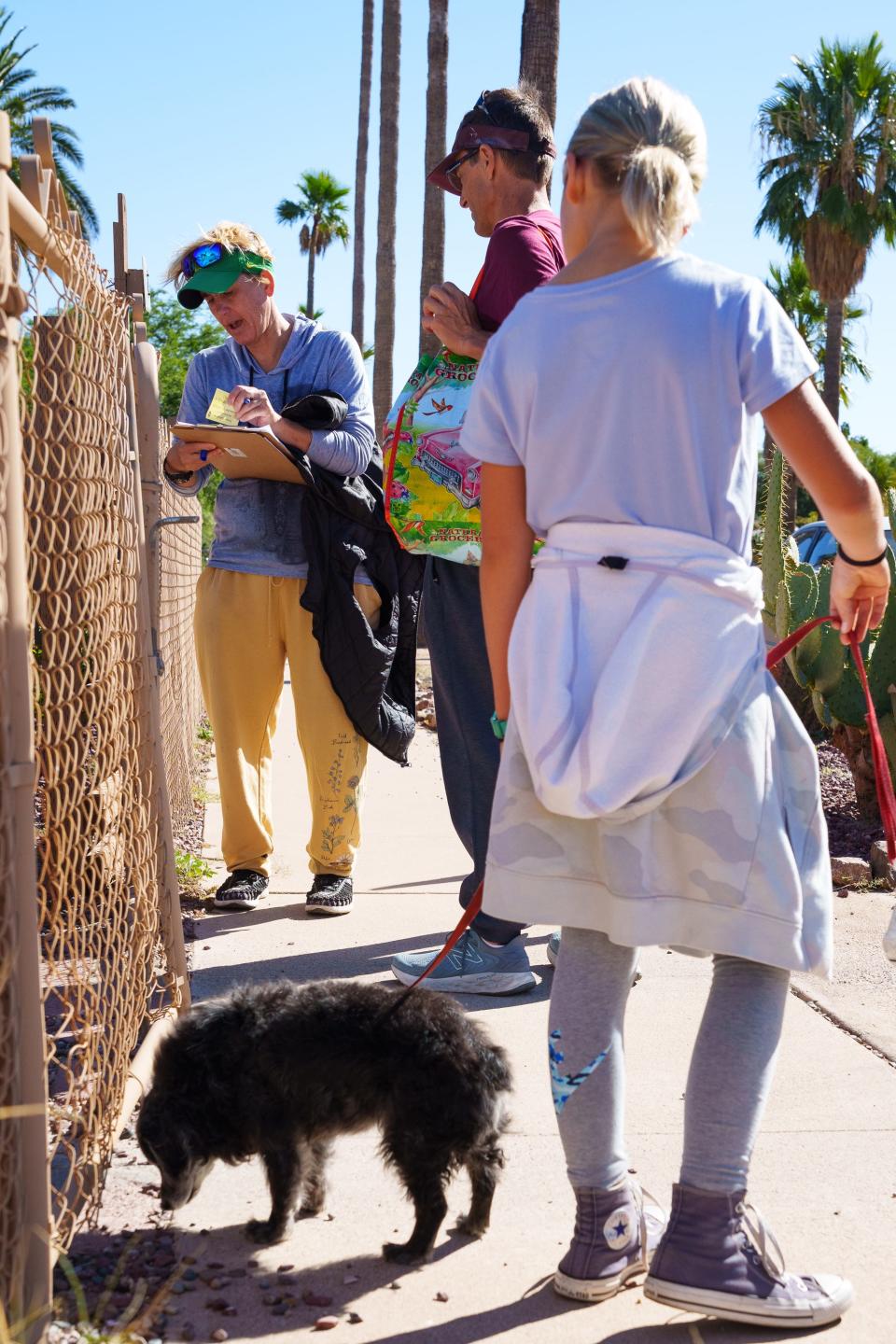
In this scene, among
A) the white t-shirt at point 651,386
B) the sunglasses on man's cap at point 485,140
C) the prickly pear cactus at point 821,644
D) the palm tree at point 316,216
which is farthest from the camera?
the palm tree at point 316,216

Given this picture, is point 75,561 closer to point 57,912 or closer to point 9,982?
point 57,912

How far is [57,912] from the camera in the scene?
262cm

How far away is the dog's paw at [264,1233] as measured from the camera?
9.12 feet

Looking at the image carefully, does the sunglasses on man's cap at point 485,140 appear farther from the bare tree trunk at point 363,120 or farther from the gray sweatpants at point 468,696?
the bare tree trunk at point 363,120

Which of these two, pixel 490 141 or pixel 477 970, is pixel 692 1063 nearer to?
pixel 477 970

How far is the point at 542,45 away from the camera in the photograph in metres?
9.59

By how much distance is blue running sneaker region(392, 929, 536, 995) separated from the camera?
418 cm

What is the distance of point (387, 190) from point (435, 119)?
17.9 ft

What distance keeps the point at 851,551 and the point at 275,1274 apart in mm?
1723

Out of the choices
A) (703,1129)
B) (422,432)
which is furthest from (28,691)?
(422,432)

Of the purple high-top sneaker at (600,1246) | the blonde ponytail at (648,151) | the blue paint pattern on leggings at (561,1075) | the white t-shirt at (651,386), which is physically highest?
the blonde ponytail at (648,151)

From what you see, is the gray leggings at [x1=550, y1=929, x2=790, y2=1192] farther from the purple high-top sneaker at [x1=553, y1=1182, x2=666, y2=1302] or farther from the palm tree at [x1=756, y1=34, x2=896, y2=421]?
the palm tree at [x1=756, y1=34, x2=896, y2=421]

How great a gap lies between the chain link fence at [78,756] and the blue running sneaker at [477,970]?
0.76m

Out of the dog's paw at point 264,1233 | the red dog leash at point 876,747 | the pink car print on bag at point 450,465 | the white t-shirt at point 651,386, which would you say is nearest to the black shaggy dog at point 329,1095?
the dog's paw at point 264,1233
